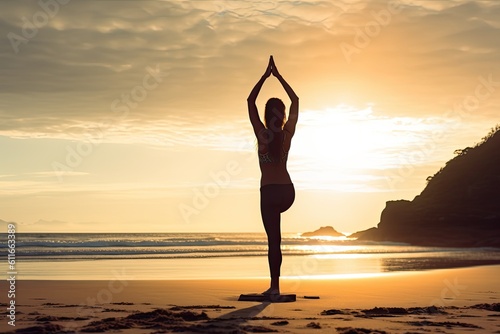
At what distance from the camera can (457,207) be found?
237ft

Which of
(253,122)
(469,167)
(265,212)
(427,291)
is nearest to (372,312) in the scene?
(265,212)

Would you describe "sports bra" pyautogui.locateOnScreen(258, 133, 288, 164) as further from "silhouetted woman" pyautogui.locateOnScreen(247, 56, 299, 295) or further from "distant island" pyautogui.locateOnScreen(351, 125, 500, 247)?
"distant island" pyautogui.locateOnScreen(351, 125, 500, 247)

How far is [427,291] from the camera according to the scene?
1234cm

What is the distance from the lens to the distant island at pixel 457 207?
6438cm

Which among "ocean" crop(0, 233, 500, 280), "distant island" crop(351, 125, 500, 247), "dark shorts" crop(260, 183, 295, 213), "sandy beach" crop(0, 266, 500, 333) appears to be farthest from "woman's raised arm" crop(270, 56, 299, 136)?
"distant island" crop(351, 125, 500, 247)

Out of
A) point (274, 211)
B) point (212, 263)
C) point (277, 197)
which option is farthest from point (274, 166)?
point (212, 263)

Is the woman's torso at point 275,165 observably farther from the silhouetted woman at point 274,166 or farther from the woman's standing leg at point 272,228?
the woman's standing leg at point 272,228

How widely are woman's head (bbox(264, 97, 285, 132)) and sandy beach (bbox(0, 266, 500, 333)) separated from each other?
255 cm

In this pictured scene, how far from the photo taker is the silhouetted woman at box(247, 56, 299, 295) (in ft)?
32.5

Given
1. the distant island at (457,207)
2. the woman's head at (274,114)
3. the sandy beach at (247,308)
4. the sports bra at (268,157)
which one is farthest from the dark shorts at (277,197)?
the distant island at (457,207)

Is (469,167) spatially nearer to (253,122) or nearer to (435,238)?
(435,238)

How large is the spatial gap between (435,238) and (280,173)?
57.9 meters

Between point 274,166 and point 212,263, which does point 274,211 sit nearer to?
point 274,166

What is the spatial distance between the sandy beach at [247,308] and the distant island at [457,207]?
47438mm
